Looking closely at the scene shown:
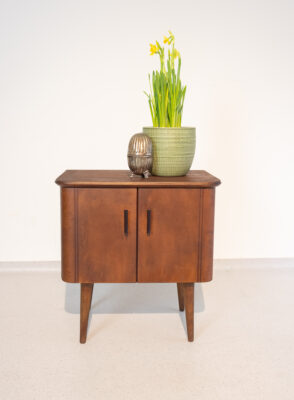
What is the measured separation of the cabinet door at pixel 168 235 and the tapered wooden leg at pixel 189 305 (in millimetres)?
63

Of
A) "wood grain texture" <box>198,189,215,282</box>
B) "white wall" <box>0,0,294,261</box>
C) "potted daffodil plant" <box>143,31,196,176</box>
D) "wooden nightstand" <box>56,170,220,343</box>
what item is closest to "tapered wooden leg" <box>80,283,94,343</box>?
"wooden nightstand" <box>56,170,220,343</box>

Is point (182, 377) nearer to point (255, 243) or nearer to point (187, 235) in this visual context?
point (187, 235)

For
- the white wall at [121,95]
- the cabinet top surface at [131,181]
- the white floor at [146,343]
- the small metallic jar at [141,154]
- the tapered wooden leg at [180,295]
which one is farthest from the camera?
the white wall at [121,95]

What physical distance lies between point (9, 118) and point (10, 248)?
0.84 meters

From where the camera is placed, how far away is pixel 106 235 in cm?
211

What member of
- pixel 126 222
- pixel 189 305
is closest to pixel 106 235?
pixel 126 222

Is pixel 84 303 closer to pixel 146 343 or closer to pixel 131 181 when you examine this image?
pixel 146 343

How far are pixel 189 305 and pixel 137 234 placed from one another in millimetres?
409

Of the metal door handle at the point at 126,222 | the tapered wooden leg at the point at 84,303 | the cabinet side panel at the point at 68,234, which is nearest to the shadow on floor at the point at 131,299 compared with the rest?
the tapered wooden leg at the point at 84,303

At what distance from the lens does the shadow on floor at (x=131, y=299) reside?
8.64ft

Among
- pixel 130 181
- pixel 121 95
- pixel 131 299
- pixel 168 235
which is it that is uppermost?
pixel 121 95

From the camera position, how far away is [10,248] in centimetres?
329

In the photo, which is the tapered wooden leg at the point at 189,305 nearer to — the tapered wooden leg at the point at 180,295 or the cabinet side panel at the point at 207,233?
the cabinet side panel at the point at 207,233

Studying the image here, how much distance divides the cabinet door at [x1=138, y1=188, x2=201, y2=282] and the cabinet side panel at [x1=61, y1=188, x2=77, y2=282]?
0.92 feet
